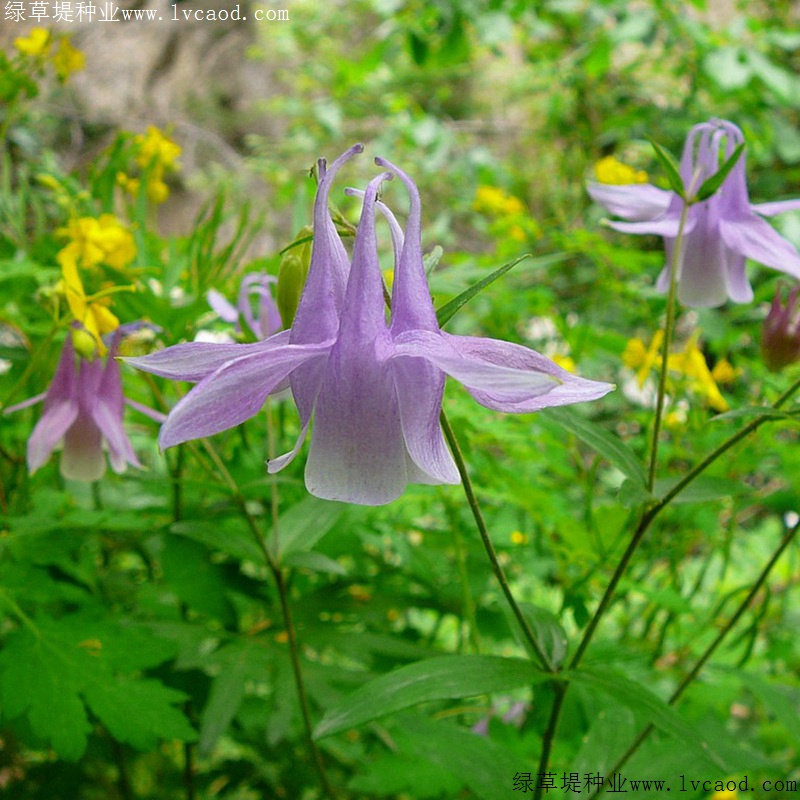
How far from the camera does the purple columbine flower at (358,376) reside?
47 cm

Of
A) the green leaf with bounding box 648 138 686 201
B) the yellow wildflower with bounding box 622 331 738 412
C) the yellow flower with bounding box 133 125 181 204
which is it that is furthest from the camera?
the yellow flower with bounding box 133 125 181 204

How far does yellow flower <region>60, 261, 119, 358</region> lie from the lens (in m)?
0.76

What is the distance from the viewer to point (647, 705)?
599 mm

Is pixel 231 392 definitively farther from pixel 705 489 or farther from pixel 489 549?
pixel 705 489

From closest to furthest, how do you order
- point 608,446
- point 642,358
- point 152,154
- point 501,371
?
point 501,371
point 608,446
point 642,358
point 152,154

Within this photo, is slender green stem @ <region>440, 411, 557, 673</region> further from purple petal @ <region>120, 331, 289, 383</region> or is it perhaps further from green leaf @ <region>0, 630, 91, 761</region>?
green leaf @ <region>0, 630, 91, 761</region>

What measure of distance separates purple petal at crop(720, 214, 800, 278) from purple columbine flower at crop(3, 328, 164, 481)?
2.20 ft

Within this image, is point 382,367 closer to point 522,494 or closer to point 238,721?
point 522,494

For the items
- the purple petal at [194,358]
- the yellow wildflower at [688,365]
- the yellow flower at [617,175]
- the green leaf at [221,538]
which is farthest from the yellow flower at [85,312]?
the yellow flower at [617,175]

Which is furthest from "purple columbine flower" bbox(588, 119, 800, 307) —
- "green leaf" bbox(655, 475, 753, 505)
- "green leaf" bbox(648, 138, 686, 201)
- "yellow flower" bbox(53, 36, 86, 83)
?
"yellow flower" bbox(53, 36, 86, 83)

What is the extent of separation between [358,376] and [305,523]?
43cm

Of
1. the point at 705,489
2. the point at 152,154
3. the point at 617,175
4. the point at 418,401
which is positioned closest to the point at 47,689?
the point at 418,401

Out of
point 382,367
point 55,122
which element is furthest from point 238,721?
point 55,122

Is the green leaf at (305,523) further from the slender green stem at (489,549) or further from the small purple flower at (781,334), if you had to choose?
the small purple flower at (781,334)
